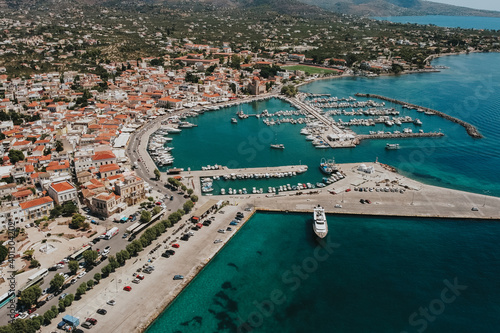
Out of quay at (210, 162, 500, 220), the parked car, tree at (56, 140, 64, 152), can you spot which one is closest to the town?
tree at (56, 140, 64, 152)

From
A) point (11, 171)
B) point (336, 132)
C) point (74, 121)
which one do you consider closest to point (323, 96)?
point (336, 132)

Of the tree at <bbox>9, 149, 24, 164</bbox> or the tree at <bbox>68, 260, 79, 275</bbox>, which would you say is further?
the tree at <bbox>9, 149, 24, 164</bbox>

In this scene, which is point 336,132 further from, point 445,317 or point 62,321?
point 62,321

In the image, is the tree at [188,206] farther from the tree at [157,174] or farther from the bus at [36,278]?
the bus at [36,278]

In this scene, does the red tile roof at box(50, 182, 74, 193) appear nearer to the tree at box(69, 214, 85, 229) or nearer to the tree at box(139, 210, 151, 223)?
the tree at box(69, 214, 85, 229)

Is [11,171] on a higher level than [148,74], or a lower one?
lower

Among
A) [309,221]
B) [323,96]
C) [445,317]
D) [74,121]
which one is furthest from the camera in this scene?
[323,96]
